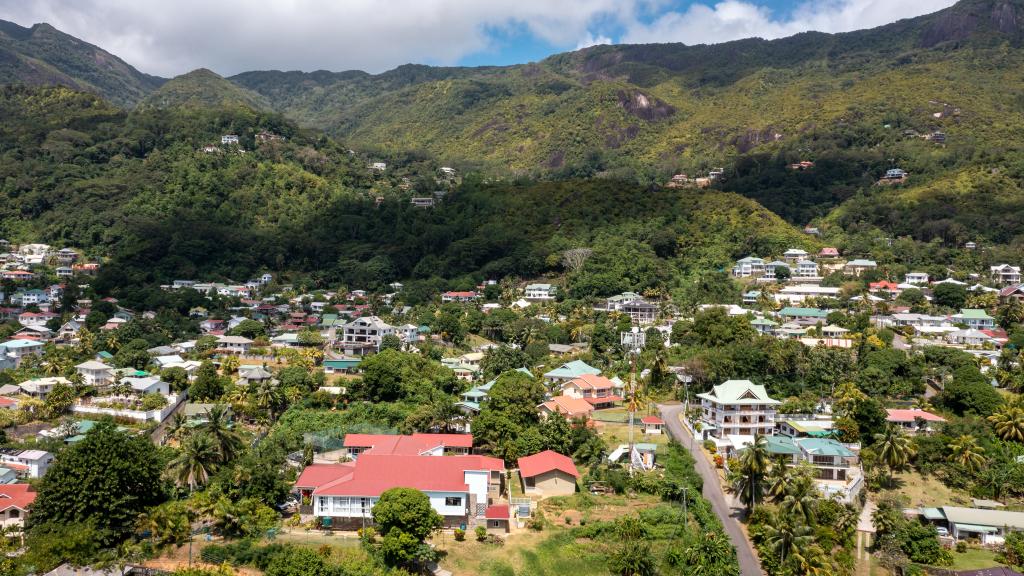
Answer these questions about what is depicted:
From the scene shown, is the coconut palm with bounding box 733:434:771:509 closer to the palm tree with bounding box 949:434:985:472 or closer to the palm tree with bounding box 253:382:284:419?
the palm tree with bounding box 949:434:985:472

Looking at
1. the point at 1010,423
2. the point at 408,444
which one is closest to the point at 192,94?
the point at 408,444

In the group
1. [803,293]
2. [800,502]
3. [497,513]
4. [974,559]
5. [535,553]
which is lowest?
[974,559]

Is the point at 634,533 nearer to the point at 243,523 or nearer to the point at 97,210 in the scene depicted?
the point at 243,523

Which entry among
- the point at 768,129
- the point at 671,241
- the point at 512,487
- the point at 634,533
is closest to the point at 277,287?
the point at 671,241

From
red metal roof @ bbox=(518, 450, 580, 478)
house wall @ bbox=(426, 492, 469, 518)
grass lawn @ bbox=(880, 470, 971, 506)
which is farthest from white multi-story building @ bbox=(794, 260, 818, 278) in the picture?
house wall @ bbox=(426, 492, 469, 518)

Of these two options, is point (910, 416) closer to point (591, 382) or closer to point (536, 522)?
point (591, 382)
